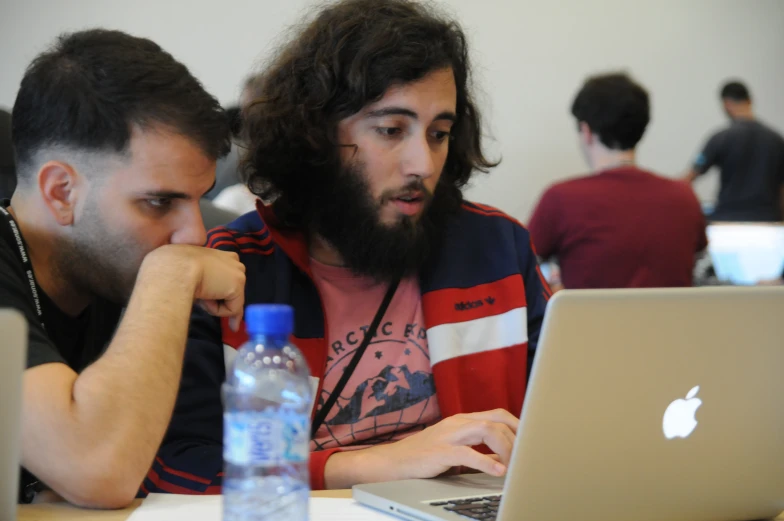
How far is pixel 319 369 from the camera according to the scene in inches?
58.8

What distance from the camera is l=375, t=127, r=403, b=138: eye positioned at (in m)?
1.60

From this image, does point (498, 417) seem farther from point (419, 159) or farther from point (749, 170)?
point (749, 170)

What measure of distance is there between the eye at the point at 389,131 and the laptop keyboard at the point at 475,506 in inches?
28.5

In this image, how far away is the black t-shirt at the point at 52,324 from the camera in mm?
1109

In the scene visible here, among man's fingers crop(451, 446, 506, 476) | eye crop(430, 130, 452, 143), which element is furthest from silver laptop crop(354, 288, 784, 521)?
eye crop(430, 130, 452, 143)

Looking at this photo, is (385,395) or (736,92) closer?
(385,395)

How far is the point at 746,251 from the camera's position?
3.44 m

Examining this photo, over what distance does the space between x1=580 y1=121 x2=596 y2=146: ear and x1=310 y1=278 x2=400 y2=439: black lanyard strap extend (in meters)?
1.93

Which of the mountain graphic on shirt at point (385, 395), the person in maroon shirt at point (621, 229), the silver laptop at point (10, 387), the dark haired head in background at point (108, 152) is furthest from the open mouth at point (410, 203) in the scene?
the person in maroon shirt at point (621, 229)

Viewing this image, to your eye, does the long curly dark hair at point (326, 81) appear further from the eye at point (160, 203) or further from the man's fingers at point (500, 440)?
the man's fingers at point (500, 440)

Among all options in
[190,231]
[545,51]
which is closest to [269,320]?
[190,231]

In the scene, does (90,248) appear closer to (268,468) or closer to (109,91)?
(109,91)

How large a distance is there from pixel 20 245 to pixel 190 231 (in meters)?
0.23

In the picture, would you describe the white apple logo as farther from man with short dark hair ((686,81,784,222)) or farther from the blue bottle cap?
man with short dark hair ((686,81,784,222))
